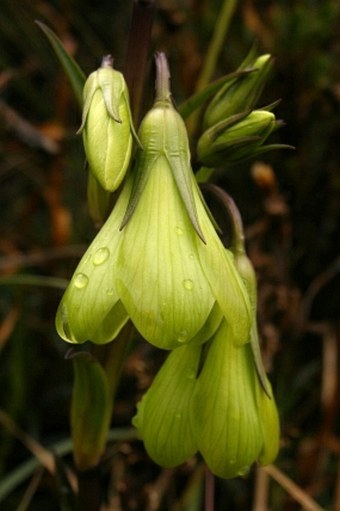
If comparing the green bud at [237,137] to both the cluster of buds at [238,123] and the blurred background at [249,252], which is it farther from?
the blurred background at [249,252]

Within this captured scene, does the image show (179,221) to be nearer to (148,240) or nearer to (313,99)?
(148,240)

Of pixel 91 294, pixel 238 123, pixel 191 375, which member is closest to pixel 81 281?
pixel 91 294

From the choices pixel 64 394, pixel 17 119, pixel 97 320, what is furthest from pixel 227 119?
pixel 17 119

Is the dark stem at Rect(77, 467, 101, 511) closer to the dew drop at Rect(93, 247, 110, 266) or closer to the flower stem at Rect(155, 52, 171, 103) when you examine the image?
the dew drop at Rect(93, 247, 110, 266)

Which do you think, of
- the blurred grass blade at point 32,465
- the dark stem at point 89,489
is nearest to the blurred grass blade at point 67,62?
the dark stem at point 89,489

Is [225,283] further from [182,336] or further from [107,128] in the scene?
[107,128]

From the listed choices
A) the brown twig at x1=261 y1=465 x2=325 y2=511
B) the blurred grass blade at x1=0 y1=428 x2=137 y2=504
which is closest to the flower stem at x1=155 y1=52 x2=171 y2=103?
the blurred grass blade at x1=0 y1=428 x2=137 y2=504
